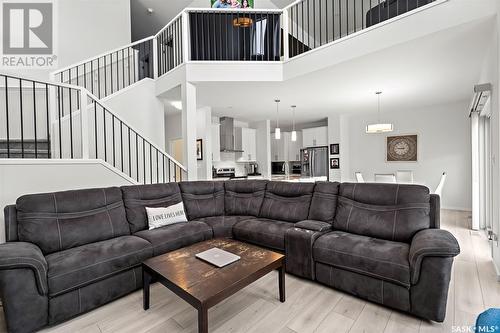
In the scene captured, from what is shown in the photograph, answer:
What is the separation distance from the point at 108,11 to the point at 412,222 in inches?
273

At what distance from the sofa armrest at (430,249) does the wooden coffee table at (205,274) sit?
97 centimetres

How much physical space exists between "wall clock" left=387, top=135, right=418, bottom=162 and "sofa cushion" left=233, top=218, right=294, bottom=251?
5030mm

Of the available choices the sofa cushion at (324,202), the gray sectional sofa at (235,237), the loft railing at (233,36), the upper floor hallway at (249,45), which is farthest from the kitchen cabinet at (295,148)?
the sofa cushion at (324,202)

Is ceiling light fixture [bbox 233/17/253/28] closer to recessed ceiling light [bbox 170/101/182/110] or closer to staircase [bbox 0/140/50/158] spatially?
recessed ceiling light [bbox 170/101/182/110]

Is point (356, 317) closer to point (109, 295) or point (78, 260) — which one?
point (109, 295)

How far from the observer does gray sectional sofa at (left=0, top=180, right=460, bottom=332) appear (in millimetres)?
1721

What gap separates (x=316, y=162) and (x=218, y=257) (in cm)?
608

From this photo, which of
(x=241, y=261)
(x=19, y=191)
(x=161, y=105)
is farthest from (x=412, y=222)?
(x=161, y=105)

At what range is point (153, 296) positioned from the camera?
2.20 meters

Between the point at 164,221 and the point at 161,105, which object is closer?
the point at 164,221

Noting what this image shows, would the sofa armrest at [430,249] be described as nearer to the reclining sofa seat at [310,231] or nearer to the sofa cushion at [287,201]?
the reclining sofa seat at [310,231]

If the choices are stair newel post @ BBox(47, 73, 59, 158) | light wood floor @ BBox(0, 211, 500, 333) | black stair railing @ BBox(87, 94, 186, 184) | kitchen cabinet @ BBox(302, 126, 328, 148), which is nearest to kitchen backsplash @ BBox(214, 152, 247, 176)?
kitchen cabinet @ BBox(302, 126, 328, 148)

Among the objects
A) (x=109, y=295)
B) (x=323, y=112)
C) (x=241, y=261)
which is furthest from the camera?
(x=323, y=112)

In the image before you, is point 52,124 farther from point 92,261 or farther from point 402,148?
point 402,148
